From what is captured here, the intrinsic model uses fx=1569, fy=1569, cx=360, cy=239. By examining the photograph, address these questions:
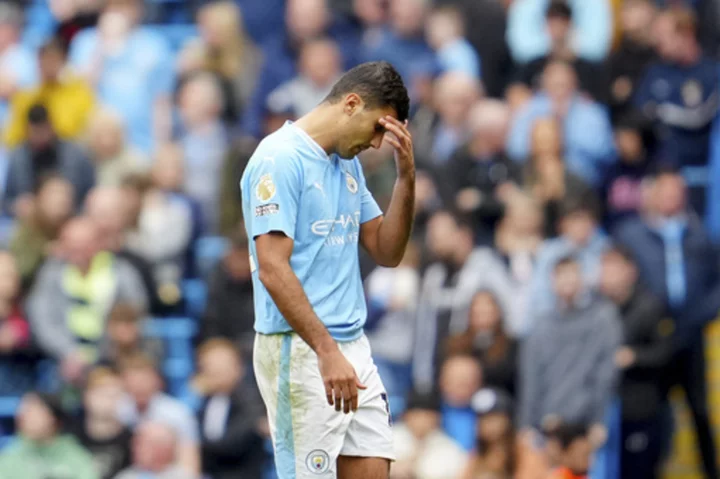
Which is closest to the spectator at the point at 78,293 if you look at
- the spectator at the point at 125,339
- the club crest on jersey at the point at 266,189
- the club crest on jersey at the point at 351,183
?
the spectator at the point at 125,339

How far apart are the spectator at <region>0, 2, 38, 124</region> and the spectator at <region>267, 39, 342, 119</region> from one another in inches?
112

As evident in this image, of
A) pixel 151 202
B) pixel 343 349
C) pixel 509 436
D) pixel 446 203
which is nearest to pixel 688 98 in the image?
pixel 446 203

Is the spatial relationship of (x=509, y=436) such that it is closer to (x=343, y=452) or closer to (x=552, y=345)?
(x=552, y=345)

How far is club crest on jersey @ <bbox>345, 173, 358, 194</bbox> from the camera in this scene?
22.6 ft

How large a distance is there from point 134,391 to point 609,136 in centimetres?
449

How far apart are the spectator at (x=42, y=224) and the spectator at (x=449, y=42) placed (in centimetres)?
349

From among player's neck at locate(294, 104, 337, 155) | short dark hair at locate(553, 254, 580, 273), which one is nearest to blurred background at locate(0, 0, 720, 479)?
short dark hair at locate(553, 254, 580, 273)

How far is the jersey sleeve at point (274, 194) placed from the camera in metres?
6.50

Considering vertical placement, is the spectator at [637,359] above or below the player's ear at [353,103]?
below

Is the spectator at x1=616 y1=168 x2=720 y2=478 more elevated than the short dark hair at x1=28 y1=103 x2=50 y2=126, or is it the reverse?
the short dark hair at x1=28 y1=103 x2=50 y2=126

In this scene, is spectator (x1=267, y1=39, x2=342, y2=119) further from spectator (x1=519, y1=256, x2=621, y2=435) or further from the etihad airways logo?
the etihad airways logo

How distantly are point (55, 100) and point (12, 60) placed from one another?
102 centimetres

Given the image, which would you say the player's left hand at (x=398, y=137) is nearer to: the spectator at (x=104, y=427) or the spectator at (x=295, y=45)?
the spectator at (x=104, y=427)

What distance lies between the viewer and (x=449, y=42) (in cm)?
1398
